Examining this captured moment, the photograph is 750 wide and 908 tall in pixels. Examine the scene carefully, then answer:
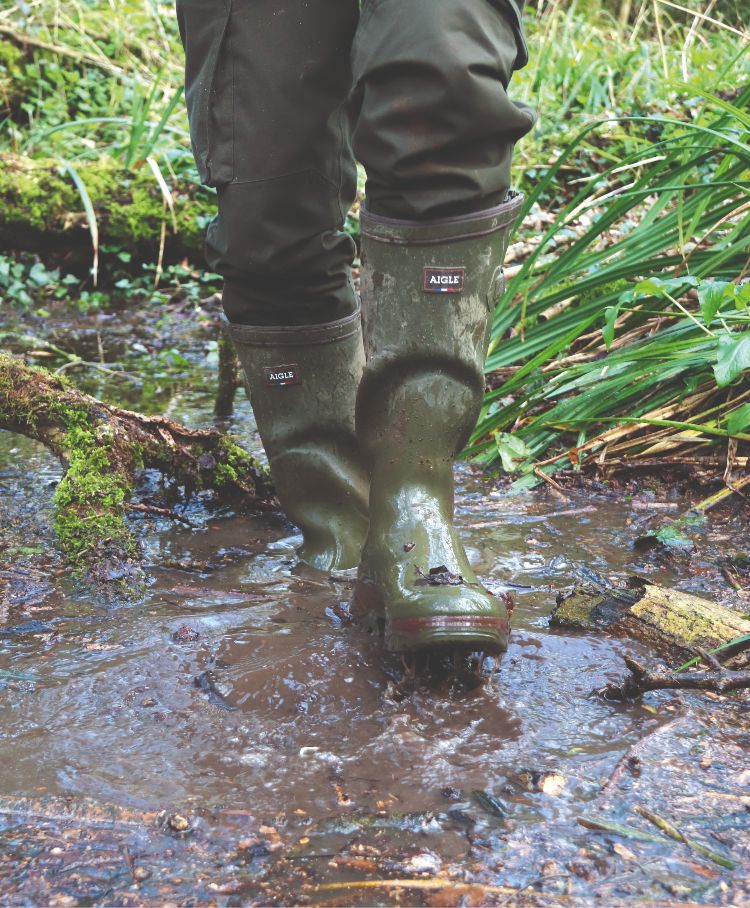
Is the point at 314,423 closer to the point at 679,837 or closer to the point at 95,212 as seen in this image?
the point at 679,837

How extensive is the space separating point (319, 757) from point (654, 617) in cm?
62

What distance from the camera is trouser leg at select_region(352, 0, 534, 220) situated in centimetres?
130

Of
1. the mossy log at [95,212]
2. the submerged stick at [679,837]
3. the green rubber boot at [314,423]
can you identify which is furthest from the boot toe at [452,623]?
the mossy log at [95,212]

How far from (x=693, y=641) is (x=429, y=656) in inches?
16.5

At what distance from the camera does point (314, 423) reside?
6.32 feet

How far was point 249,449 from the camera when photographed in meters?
2.61

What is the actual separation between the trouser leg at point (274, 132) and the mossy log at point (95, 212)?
280 centimetres

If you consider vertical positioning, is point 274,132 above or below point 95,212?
above

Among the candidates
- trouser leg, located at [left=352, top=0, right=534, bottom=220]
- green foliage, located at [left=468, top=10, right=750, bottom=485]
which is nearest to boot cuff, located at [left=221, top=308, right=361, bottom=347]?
trouser leg, located at [left=352, top=0, right=534, bottom=220]

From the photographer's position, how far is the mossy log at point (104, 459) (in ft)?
6.12

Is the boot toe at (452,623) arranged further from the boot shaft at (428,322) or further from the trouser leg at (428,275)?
the boot shaft at (428,322)

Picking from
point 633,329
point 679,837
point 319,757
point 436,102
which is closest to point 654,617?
point 679,837

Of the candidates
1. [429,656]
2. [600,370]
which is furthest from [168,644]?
[600,370]

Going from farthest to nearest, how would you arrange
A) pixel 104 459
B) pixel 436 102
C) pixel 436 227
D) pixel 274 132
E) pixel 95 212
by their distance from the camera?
pixel 95 212 < pixel 104 459 < pixel 274 132 < pixel 436 227 < pixel 436 102
